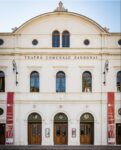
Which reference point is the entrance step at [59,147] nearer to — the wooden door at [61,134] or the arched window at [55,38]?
the wooden door at [61,134]

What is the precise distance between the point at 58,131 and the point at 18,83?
5.96 meters

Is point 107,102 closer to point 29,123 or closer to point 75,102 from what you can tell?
point 75,102

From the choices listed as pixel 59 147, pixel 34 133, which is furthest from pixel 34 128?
pixel 59 147

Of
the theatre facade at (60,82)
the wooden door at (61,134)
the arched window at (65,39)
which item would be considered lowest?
the wooden door at (61,134)

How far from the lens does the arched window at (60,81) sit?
3058cm

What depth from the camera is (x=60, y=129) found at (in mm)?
30312

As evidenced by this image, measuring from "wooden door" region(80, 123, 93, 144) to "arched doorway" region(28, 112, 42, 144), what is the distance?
400 centimetres

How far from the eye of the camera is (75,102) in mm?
30281

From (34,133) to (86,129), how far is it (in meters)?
4.99

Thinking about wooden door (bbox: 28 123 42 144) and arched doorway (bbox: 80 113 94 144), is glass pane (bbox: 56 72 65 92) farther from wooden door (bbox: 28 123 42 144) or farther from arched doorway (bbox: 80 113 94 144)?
wooden door (bbox: 28 123 42 144)

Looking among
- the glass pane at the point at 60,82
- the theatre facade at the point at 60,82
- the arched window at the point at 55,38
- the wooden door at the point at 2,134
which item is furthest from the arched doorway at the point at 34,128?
the arched window at the point at 55,38

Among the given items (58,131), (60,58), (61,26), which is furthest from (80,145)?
(61,26)

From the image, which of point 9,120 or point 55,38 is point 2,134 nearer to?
point 9,120

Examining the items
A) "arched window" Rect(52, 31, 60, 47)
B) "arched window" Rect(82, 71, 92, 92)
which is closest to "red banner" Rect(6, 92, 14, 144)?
"arched window" Rect(52, 31, 60, 47)
